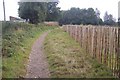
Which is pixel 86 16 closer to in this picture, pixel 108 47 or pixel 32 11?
pixel 32 11

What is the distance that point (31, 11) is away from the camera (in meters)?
49.1

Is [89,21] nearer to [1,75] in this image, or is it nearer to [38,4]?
[38,4]

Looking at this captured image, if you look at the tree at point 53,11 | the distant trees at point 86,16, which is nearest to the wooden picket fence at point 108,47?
the distant trees at point 86,16

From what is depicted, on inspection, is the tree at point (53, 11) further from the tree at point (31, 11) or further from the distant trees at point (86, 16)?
the tree at point (31, 11)

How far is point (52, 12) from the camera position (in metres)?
66.3

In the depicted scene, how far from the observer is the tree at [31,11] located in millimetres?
48688

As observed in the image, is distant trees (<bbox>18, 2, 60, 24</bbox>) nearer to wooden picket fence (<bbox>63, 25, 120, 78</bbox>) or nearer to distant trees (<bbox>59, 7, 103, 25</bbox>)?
distant trees (<bbox>59, 7, 103, 25</bbox>)

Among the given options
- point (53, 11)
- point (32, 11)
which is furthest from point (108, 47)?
point (53, 11)

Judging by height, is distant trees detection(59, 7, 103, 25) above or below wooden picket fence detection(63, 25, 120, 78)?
above

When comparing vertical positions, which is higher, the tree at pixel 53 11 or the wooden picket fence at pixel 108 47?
the tree at pixel 53 11

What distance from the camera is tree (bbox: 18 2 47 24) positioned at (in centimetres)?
4869

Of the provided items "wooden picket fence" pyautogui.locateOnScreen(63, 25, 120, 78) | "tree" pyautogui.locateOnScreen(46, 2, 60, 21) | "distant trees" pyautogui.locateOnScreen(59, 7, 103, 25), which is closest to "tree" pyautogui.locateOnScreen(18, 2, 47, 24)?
"distant trees" pyautogui.locateOnScreen(59, 7, 103, 25)

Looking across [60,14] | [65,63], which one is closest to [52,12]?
[60,14]

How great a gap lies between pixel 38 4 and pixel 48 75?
43.0 m
